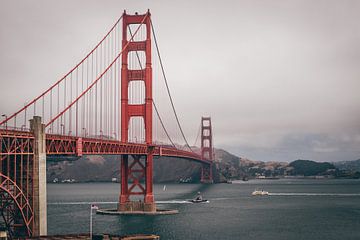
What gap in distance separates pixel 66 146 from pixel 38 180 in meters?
11.2

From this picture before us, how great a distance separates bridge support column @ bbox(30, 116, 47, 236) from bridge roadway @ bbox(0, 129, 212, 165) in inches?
28.3

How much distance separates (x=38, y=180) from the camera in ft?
176

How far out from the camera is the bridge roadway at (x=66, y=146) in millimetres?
49688

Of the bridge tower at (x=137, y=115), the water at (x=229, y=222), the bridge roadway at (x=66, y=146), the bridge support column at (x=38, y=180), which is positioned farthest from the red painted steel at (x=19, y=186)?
the bridge tower at (x=137, y=115)

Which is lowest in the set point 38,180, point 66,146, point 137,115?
point 38,180

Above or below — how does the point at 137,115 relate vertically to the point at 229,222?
above

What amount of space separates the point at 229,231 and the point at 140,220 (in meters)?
16.1

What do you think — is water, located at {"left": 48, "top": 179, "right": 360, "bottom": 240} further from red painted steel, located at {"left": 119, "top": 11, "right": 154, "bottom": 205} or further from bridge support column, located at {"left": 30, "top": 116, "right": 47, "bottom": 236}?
bridge support column, located at {"left": 30, "top": 116, "right": 47, "bottom": 236}

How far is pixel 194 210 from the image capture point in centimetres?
10681

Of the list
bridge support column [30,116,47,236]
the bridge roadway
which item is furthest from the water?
bridge support column [30,116,47,236]

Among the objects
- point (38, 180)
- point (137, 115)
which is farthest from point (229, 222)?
point (38, 180)

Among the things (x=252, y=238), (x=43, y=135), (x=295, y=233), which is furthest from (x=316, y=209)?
(x=43, y=135)

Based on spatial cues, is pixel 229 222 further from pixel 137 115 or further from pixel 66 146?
pixel 66 146

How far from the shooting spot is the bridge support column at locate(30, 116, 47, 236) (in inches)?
2100
